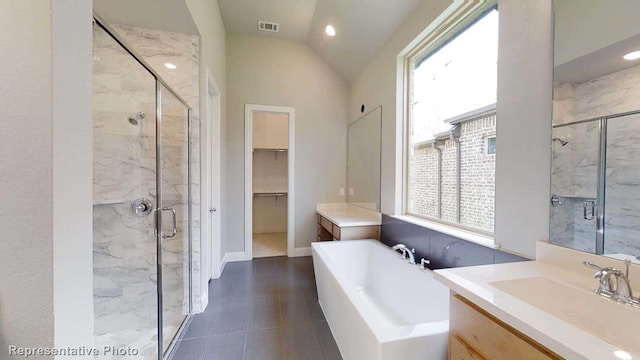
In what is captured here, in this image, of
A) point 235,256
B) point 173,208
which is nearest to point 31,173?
point 173,208

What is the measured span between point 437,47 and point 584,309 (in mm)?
2160

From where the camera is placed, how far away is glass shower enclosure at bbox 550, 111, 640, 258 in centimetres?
95

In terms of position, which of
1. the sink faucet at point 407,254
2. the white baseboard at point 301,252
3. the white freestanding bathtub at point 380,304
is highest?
the sink faucet at point 407,254

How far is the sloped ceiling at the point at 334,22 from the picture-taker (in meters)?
2.53

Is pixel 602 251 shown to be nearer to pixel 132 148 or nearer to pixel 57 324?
pixel 57 324

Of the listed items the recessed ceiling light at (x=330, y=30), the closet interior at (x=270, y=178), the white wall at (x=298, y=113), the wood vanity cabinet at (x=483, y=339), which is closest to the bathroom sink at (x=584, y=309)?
the wood vanity cabinet at (x=483, y=339)

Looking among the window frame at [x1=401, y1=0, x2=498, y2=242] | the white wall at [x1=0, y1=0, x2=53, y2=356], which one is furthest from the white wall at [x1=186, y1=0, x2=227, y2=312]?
the window frame at [x1=401, y1=0, x2=498, y2=242]

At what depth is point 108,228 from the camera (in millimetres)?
1841

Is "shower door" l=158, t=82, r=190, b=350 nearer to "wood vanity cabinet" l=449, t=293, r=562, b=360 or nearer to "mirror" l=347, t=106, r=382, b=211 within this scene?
"wood vanity cabinet" l=449, t=293, r=562, b=360

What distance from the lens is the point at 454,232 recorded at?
5.92 feet

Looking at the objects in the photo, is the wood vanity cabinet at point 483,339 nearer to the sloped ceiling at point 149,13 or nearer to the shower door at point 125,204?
the shower door at point 125,204

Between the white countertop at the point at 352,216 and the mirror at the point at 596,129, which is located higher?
the mirror at the point at 596,129

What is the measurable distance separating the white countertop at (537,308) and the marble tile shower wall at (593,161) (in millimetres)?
185

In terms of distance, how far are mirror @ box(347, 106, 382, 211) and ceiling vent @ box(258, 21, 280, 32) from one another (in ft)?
5.72
